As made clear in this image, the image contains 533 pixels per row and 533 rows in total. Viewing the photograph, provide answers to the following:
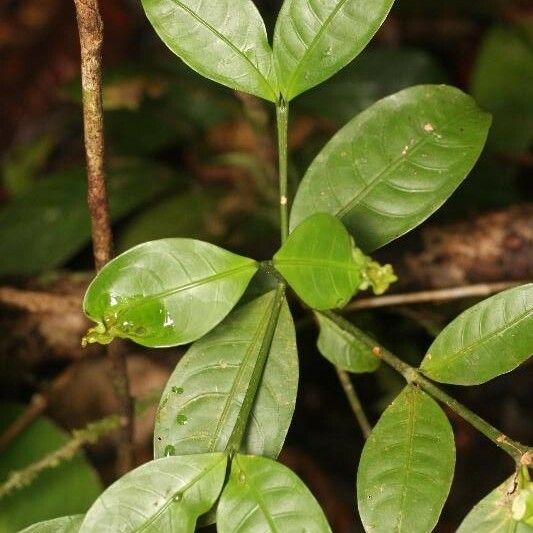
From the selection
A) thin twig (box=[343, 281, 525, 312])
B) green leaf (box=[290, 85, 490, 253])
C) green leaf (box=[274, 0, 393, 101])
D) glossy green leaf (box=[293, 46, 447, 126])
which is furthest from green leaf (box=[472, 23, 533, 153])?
green leaf (box=[274, 0, 393, 101])

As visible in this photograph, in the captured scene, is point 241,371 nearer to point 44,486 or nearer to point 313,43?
point 313,43

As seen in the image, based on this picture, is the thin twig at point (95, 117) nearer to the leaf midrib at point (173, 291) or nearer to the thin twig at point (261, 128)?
the leaf midrib at point (173, 291)

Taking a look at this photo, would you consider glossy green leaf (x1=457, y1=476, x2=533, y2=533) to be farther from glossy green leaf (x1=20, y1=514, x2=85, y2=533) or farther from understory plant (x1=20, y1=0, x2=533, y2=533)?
glossy green leaf (x1=20, y1=514, x2=85, y2=533)

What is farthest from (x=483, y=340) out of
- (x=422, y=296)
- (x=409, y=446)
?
(x=422, y=296)

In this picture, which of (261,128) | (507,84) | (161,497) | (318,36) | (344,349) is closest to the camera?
(161,497)

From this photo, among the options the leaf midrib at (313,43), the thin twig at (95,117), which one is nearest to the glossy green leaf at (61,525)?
the thin twig at (95,117)

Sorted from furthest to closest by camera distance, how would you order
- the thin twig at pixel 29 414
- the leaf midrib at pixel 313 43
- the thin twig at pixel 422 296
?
the thin twig at pixel 29 414 → the thin twig at pixel 422 296 → the leaf midrib at pixel 313 43

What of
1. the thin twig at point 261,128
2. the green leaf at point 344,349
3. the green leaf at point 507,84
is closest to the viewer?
the green leaf at point 344,349
